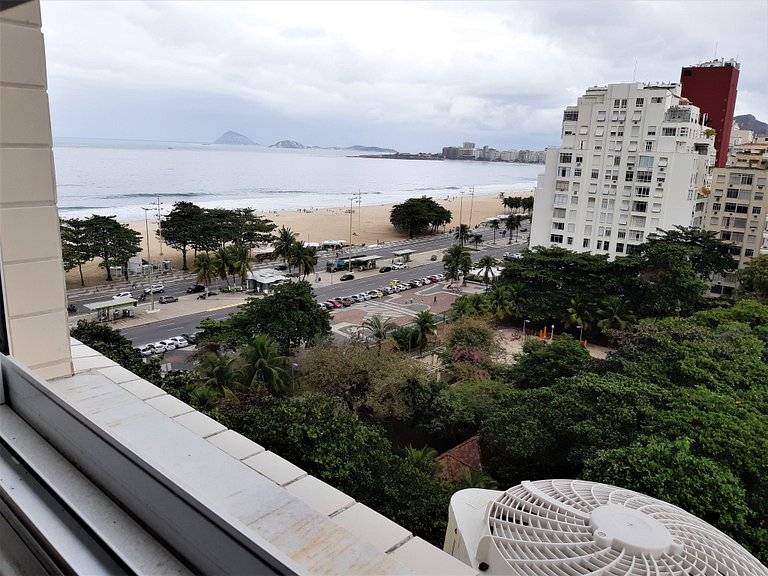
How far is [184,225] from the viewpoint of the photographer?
20859 mm

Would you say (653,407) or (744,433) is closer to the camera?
(744,433)

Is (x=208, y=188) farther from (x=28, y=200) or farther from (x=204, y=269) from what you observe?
(x=28, y=200)

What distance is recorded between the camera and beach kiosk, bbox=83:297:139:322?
14.0m

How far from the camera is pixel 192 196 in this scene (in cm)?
4106

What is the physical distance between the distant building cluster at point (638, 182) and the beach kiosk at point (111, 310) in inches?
518

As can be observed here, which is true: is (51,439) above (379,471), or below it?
above

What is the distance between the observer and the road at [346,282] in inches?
544

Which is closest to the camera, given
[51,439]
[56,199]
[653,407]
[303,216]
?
[51,439]

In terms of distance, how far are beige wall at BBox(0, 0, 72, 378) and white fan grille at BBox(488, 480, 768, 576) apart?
9.19ft

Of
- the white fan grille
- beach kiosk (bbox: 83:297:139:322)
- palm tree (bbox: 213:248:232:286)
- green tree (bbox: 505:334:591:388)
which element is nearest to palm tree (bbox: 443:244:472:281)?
palm tree (bbox: 213:248:232:286)

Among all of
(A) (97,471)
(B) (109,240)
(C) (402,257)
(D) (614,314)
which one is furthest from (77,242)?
(A) (97,471)

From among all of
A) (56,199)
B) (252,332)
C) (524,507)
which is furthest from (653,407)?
(252,332)

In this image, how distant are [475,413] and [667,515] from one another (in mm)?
4542

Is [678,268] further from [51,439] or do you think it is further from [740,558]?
[51,439]
